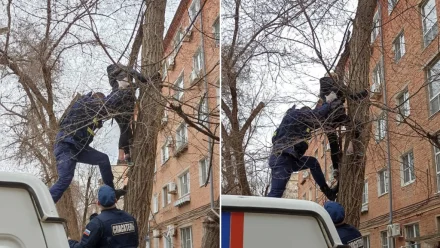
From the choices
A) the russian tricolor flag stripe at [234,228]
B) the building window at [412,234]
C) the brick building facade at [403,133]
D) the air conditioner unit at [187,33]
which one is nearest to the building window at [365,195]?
the brick building facade at [403,133]

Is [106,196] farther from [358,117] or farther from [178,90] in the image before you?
[358,117]

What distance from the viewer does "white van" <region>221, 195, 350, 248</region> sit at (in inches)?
45.8

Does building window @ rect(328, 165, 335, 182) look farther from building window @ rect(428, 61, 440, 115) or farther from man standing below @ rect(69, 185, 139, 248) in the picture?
man standing below @ rect(69, 185, 139, 248)

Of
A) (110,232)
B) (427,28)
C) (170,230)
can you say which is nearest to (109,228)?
(110,232)

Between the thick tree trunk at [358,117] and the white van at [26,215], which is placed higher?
the thick tree trunk at [358,117]

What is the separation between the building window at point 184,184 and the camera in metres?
1.22

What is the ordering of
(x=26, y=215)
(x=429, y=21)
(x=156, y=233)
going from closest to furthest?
(x=26, y=215) → (x=156, y=233) → (x=429, y=21)

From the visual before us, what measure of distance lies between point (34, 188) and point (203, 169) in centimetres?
35

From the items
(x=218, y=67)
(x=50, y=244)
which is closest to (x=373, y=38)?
(x=218, y=67)

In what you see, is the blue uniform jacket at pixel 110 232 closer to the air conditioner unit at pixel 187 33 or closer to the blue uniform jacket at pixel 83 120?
the blue uniform jacket at pixel 83 120

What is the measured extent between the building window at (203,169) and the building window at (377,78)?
473 mm

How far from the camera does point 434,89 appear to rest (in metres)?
1.40

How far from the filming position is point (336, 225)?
1.23 meters

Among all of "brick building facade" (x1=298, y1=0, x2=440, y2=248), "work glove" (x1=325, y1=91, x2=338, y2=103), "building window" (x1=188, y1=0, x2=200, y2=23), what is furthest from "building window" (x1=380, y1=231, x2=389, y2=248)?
"building window" (x1=188, y1=0, x2=200, y2=23)
